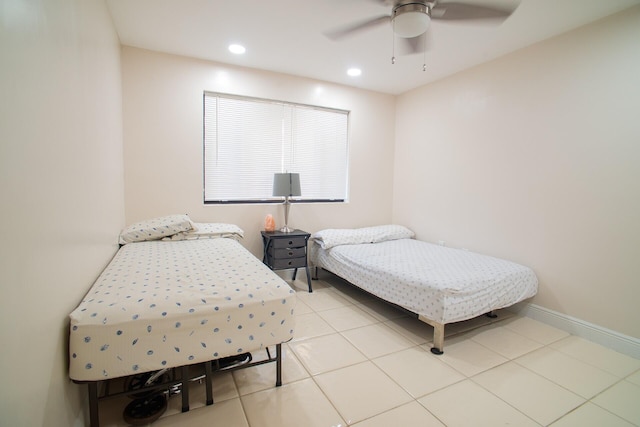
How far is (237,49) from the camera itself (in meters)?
3.00

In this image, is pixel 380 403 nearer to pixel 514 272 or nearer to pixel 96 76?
pixel 514 272

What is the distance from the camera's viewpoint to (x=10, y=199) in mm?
863

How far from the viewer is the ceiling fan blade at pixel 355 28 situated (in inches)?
80.6

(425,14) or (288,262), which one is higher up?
(425,14)

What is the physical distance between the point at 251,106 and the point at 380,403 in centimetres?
323

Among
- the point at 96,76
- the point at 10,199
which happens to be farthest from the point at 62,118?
the point at 96,76

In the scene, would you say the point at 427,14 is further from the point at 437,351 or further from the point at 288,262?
the point at 288,262

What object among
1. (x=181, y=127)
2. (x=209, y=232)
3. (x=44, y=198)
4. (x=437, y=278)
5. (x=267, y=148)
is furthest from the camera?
(x=267, y=148)

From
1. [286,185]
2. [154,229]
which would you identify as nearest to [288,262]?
[286,185]

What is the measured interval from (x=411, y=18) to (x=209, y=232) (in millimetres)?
2461

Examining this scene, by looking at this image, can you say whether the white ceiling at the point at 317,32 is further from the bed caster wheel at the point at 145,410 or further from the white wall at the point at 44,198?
the bed caster wheel at the point at 145,410

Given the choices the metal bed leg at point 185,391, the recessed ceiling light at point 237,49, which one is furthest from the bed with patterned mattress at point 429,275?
the recessed ceiling light at point 237,49

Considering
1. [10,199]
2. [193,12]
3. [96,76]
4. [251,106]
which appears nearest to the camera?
[10,199]

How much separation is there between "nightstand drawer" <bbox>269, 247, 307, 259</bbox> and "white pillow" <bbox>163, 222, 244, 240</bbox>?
42 centimetres
